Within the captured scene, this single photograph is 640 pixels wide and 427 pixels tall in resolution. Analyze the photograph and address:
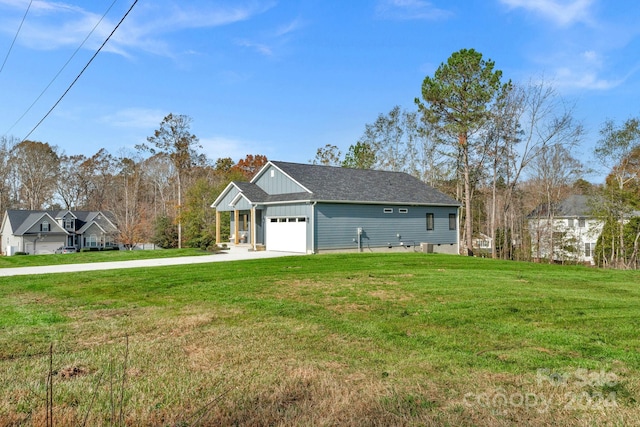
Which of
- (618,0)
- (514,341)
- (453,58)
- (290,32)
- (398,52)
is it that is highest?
(453,58)

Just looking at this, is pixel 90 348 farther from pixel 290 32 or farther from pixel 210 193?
pixel 210 193

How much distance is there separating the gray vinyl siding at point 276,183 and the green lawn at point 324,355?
12.9 meters

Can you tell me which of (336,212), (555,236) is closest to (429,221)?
(336,212)

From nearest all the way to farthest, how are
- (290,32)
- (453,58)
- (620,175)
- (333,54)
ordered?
(290,32) < (333,54) < (620,175) < (453,58)

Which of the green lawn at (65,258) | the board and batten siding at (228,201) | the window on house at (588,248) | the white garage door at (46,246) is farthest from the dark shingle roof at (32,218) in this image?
the window on house at (588,248)

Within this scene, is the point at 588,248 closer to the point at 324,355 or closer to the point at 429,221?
the point at 429,221

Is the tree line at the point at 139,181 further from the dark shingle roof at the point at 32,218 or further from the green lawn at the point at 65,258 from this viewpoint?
the green lawn at the point at 65,258

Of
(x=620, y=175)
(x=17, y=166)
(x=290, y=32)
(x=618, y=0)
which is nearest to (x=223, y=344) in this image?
(x=290, y=32)

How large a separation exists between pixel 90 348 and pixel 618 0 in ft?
48.0

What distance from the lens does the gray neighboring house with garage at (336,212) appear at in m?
20.2

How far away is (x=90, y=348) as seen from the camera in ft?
15.2

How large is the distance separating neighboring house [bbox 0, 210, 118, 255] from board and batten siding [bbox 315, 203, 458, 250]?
2612cm

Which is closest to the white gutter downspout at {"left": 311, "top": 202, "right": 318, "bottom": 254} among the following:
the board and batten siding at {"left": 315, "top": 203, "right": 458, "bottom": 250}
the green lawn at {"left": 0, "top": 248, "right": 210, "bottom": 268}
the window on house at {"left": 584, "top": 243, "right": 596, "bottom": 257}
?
the board and batten siding at {"left": 315, "top": 203, "right": 458, "bottom": 250}

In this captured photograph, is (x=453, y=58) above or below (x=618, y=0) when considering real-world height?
above
